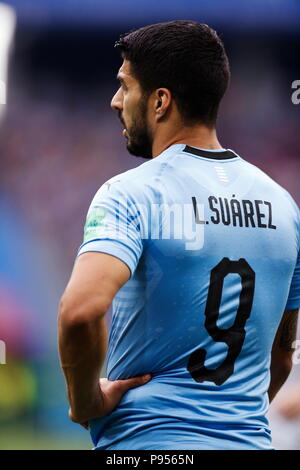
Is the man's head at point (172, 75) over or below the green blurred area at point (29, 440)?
over

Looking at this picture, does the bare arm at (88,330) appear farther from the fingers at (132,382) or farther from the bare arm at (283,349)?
the bare arm at (283,349)

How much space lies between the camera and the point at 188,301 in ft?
4.33

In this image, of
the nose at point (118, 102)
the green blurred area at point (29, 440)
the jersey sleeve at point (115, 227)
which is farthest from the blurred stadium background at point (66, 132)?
the jersey sleeve at point (115, 227)

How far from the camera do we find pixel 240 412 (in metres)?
1.37

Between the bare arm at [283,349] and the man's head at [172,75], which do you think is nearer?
the man's head at [172,75]

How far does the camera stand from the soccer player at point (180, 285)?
1.29 meters

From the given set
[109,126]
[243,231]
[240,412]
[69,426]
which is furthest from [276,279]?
[109,126]

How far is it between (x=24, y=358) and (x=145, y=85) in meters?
4.70

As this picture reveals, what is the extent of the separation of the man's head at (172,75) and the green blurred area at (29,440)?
A: 4572 mm

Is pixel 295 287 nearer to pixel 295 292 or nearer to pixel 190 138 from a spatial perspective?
pixel 295 292

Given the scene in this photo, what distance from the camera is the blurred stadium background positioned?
587 centimetres

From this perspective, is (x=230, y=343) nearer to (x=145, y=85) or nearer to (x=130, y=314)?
(x=130, y=314)
